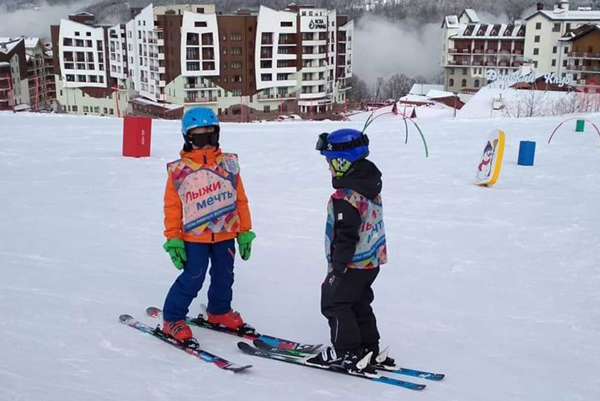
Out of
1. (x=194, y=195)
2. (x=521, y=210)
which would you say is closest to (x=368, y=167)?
(x=194, y=195)

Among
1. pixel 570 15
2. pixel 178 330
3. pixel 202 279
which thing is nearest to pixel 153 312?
pixel 178 330

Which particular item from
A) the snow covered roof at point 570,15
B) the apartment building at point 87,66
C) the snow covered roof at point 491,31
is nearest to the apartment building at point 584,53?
the snow covered roof at point 570,15

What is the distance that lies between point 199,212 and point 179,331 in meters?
0.70

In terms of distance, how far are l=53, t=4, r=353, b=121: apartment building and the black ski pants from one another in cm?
3767

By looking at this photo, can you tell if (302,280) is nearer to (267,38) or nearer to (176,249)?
(176,249)

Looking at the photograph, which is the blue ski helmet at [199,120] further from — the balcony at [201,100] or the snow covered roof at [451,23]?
the snow covered roof at [451,23]

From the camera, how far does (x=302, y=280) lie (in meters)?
4.77

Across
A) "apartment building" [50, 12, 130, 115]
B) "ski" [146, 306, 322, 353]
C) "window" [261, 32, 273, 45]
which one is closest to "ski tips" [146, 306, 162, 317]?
"ski" [146, 306, 322, 353]

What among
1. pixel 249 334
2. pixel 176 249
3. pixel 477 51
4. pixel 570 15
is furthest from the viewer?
pixel 477 51

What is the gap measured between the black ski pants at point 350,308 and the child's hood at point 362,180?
0.42 metres

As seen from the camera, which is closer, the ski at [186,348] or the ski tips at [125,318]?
the ski at [186,348]

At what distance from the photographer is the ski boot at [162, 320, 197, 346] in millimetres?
3391

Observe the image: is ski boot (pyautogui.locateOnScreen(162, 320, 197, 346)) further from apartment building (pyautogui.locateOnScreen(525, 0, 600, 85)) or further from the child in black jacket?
apartment building (pyautogui.locateOnScreen(525, 0, 600, 85))

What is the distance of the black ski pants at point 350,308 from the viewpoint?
120 inches
